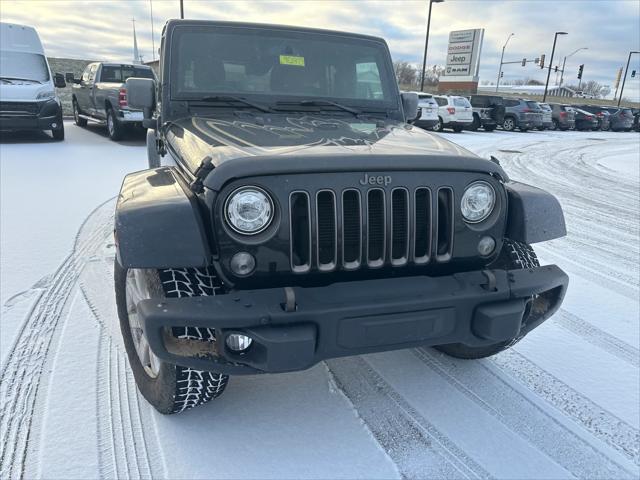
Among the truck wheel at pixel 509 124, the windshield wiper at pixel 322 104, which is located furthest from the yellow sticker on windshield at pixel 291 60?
the truck wheel at pixel 509 124

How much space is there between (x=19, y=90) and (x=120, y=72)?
2658 mm

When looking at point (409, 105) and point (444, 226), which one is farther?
point (409, 105)

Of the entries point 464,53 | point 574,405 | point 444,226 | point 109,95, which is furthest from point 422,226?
point 464,53

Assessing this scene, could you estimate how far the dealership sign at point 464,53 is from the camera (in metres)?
48.4

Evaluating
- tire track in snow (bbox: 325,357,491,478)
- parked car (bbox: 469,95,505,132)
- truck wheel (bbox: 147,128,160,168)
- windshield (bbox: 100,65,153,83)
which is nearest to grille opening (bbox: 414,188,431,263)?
tire track in snow (bbox: 325,357,491,478)

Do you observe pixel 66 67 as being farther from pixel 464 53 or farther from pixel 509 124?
pixel 464 53

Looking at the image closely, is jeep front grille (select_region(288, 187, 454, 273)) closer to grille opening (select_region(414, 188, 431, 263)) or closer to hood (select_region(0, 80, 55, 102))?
grille opening (select_region(414, 188, 431, 263))

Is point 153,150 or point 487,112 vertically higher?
point 153,150

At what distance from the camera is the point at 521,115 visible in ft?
69.9

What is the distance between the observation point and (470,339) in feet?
7.05

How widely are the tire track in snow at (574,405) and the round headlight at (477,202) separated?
1077 millimetres

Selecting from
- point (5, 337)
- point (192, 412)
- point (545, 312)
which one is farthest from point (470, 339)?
point (5, 337)

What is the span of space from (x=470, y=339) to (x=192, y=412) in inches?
53.3

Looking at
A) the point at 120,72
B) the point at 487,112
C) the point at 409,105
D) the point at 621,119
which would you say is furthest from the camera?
the point at 621,119
